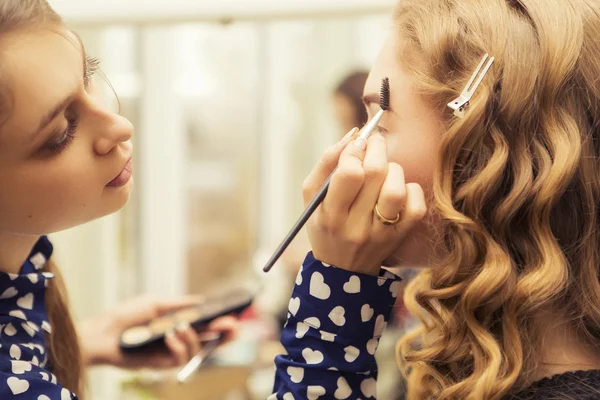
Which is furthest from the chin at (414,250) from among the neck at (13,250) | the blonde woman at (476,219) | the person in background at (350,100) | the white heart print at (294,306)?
the person in background at (350,100)

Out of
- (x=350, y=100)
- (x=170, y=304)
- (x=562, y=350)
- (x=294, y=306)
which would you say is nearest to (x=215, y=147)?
(x=350, y=100)

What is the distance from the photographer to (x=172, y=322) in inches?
40.8

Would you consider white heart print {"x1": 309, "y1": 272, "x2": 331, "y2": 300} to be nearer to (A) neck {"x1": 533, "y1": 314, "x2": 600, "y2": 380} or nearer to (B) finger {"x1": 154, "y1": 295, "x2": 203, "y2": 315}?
(A) neck {"x1": 533, "y1": 314, "x2": 600, "y2": 380}

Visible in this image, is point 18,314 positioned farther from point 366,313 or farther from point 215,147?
point 215,147

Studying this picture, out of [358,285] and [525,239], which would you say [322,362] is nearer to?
[358,285]

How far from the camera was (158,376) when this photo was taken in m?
1.63

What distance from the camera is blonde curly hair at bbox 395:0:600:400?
0.66m

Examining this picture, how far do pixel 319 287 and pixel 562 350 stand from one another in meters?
0.26

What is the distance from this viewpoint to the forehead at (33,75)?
2.04 ft

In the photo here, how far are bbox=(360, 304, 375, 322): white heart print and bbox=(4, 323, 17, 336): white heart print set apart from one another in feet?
1.22

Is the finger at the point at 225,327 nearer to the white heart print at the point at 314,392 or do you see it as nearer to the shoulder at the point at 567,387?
the white heart print at the point at 314,392

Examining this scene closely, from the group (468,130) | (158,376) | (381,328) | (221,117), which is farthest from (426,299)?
(221,117)

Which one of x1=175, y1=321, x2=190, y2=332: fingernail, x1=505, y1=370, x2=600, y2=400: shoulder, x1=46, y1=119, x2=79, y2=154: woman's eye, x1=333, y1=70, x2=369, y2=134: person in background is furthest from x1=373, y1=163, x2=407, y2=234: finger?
x1=333, y1=70, x2=369, y2=134: person in background

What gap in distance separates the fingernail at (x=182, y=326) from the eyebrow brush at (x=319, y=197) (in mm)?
346
